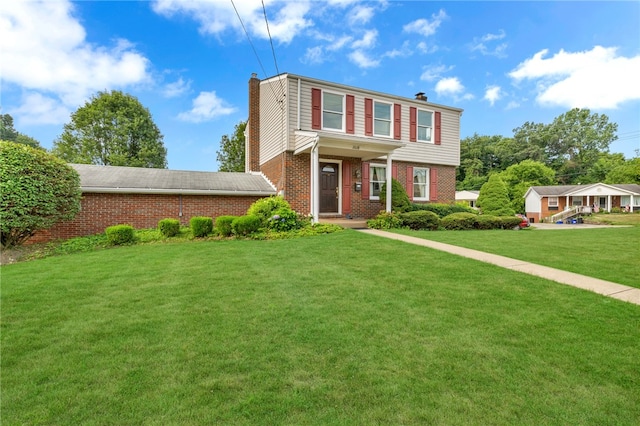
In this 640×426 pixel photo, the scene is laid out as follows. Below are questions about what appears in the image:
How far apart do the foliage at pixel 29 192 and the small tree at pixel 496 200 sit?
55.0 ft

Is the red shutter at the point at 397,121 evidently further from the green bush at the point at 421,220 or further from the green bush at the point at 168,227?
the green bush at the point at 168,227

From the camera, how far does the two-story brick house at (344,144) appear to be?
11.3 metres

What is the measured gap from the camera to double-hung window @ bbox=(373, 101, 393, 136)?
520 inches

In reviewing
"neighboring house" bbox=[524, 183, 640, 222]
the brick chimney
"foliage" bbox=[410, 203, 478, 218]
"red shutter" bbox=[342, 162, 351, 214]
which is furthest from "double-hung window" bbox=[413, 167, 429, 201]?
"neighboring house" bbox=[524, 183, 640, 222]

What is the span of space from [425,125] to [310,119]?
6.02m

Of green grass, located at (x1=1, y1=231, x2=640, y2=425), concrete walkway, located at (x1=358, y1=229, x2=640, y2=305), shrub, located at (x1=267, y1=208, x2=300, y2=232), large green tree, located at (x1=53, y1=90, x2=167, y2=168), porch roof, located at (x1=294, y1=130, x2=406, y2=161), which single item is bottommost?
green grass, located at (x1=1, y1=231, x2=640, y2=425)

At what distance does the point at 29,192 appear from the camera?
7676mm

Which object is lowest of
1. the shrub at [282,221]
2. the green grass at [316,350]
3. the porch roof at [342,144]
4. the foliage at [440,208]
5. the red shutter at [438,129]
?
the green grass at [316,350]

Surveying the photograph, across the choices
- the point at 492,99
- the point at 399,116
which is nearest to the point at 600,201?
the point at 492,99

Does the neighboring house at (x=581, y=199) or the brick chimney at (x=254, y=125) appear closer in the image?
the brick chimney at (x=254, y=125)

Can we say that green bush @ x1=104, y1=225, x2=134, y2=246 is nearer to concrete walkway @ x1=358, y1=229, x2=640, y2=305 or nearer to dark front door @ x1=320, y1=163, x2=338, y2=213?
dark front door @ x1=320, y1=163, x2=338, y2=213

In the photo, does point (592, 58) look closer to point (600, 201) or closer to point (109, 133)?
point (600, 201)

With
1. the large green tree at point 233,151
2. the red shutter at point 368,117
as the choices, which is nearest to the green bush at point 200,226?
the red shutter at point 368,117

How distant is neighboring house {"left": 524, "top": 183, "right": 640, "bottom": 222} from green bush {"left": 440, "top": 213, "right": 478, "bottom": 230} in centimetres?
2869
